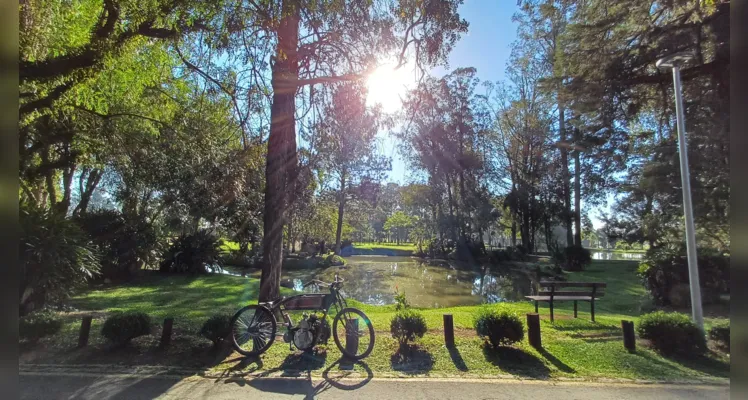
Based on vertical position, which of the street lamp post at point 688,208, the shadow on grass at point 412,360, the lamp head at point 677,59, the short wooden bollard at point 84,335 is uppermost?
the lamp head at point 677,59

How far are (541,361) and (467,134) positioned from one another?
2844cm

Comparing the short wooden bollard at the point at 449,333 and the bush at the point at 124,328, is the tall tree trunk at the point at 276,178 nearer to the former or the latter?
the bush at the point at 124,328

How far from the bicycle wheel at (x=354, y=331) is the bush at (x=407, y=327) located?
1.47ft

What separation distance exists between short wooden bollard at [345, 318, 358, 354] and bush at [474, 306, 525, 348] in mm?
1861

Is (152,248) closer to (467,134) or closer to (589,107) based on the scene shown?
(589,107)

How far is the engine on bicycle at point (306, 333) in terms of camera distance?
5297mm

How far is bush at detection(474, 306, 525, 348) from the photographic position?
5.31 m

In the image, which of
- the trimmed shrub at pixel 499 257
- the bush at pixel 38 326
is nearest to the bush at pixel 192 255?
the bush at pixel 38 326

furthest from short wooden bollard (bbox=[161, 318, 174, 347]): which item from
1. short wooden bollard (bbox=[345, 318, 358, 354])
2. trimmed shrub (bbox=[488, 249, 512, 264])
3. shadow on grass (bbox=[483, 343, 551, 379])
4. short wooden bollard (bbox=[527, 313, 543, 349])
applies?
trimmed shrub (bbox=[488, 249, 512, 264])

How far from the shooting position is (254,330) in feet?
17.4

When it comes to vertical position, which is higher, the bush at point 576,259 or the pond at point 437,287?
the bush at point 576,259

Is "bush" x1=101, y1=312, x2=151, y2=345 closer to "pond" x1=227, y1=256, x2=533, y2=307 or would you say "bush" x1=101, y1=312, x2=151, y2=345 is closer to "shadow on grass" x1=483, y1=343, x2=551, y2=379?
"shadow on grass" x1=483, y1=343, x2=551, y2=379

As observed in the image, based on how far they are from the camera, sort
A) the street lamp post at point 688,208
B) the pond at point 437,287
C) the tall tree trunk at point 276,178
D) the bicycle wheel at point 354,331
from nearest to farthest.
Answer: the bicycle wheel at point 354,331, the street lamp post at point 688,208, the tall tree trunk at point 276,178, the pond at point 437,287

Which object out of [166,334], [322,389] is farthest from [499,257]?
[322,389]
